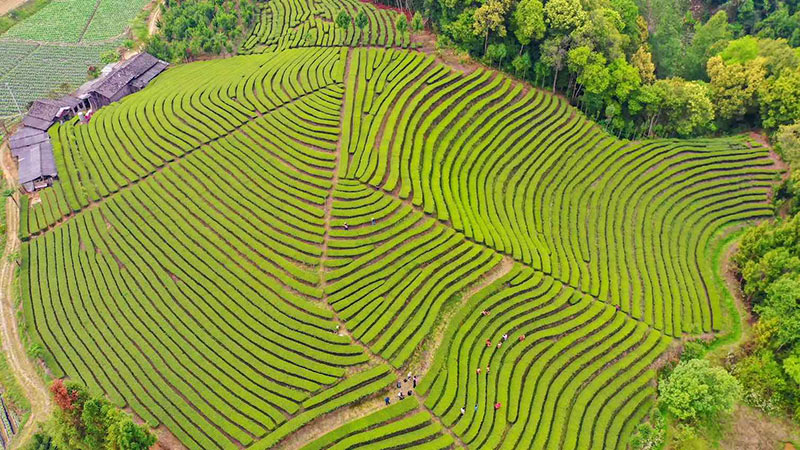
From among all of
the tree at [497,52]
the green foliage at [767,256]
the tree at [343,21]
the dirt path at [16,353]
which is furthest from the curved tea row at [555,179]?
the dirt path at [16,353]

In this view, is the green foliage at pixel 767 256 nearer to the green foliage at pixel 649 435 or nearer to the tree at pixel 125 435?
the green foliage at pixel 649 435

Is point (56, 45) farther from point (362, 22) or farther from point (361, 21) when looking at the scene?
point (362, 22)

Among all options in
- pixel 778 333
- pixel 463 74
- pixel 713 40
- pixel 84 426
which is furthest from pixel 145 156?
pixel 713 40

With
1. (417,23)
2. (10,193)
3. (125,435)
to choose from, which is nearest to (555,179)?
(417,23)

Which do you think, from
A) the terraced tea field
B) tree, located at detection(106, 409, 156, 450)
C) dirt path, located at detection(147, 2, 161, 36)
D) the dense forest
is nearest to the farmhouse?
the terraced tea field

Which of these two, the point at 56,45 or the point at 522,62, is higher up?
the point at 522,62

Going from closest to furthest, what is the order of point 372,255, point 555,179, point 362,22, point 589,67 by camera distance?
point 372,255, point 555,179, point 589,67, point 362,22
